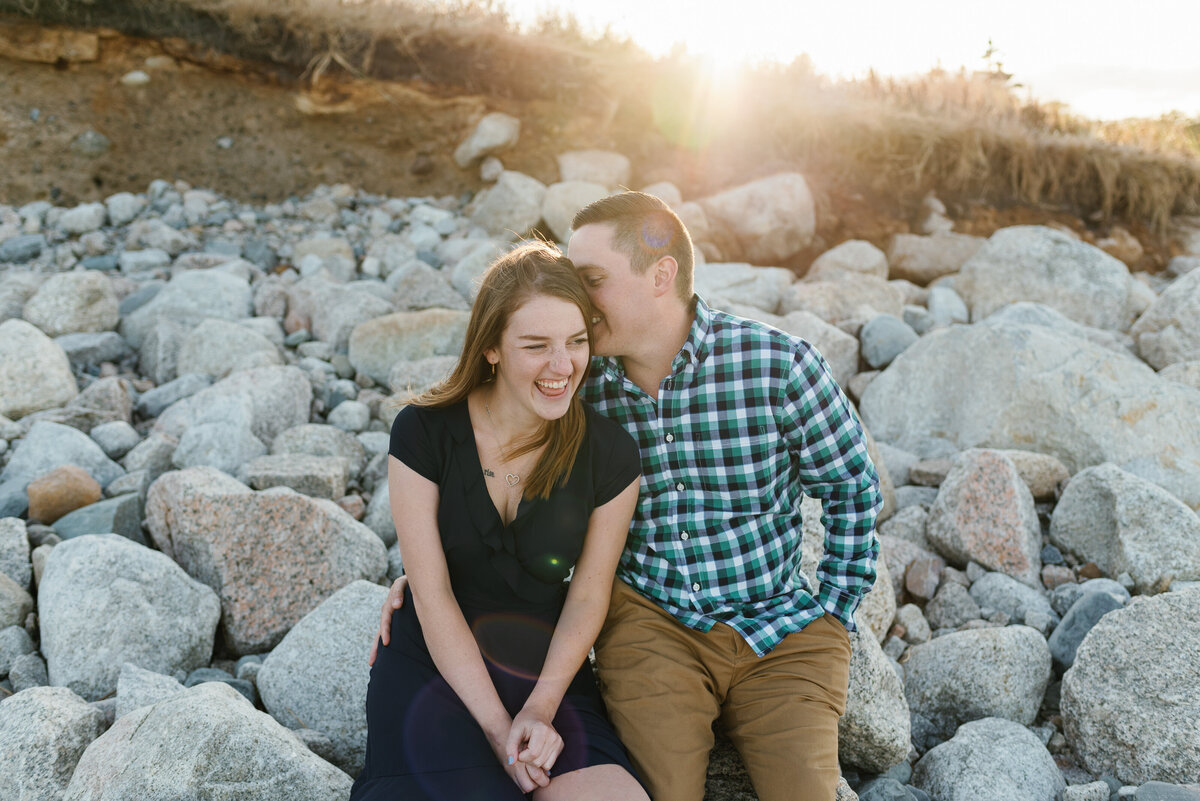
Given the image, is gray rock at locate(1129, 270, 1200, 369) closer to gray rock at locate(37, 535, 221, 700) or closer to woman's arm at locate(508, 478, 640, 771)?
woman's arm at locate(508, 478, 640, 771)

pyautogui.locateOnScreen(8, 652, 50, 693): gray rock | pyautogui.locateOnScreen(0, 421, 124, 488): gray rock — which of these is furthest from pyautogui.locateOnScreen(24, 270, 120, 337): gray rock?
pyautogui.locateOnScreen(8, 652, 50, 693): gray rock

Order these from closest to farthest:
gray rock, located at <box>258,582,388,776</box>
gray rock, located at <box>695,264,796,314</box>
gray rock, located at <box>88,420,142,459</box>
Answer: gray rock, located at <box>258,582,388,776</box> < gray rock, located at <box>88,420,142,459</box> < gray rock, located at <box>695,264,796,314</box>

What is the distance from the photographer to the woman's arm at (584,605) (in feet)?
8.16

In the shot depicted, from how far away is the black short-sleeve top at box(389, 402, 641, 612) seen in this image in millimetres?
2633

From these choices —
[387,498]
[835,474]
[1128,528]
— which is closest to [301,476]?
[387,498]

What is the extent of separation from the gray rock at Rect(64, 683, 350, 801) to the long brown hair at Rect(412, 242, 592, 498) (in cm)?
115

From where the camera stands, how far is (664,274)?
287cm

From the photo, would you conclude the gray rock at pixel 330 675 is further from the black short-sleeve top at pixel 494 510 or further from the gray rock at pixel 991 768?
the gray rock at pixel 991 768

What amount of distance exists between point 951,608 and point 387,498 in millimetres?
3059

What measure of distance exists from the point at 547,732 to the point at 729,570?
0.85 m

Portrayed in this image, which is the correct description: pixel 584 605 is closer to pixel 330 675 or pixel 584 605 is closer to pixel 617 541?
pixel 617 541

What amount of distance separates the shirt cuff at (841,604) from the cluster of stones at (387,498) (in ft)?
0.92

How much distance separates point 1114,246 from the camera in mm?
10219

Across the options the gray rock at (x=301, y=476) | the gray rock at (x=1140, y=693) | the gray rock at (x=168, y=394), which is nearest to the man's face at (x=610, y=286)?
the gray rock at (x=1140, y=693)
